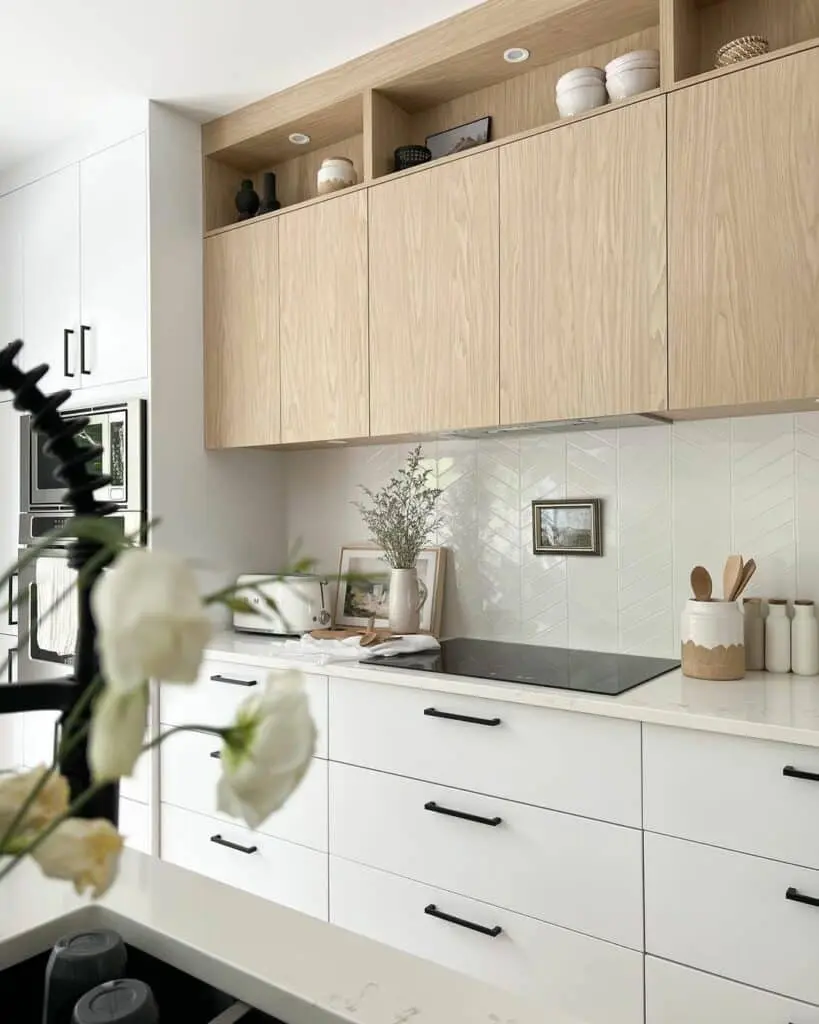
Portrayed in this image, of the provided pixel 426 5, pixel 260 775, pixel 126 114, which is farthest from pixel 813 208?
pixel 126 114

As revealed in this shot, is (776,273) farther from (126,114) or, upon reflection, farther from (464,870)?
(126,114)

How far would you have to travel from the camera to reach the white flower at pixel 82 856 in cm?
43

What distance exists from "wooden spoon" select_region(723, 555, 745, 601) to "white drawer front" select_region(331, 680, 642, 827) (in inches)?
19.3

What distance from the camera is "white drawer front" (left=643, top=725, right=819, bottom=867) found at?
158 centimetres

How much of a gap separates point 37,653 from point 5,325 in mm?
1265

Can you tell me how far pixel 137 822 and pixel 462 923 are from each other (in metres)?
1.26

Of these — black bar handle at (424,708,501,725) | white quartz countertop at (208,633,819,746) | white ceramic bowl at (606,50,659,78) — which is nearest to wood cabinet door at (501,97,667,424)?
white ceramic bowl at (606,50,659,78)

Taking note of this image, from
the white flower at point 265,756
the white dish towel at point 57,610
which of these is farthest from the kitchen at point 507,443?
the white flower at point 265,756

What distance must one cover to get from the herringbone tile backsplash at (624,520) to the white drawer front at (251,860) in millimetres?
841

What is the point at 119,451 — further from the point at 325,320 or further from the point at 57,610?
the point at 325,320

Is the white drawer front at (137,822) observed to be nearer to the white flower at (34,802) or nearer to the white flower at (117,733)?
the white flower at (34,802)

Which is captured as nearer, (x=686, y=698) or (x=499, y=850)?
(x=686, y=698)

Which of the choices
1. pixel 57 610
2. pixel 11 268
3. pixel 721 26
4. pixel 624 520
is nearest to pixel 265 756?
pixel 624 520

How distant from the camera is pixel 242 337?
114 inches
